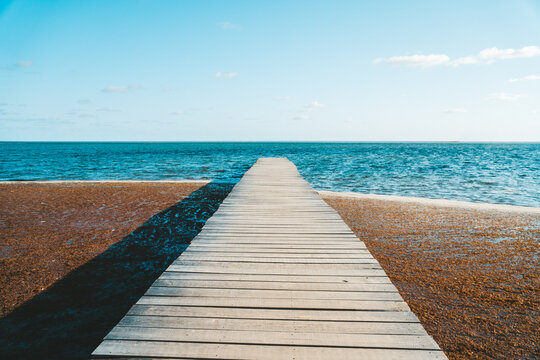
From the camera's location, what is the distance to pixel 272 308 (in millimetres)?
2646

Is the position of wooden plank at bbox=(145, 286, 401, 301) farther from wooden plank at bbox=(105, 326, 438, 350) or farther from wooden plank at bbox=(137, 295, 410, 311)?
wooden plank at bbox=(105, 326, 438, 350)

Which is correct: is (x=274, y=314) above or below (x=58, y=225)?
above

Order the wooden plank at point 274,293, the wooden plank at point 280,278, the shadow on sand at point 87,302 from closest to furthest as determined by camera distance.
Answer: the wooden plank at point 274,293 → the wooden plank at point 280,278 → the shadow on sand at point 87,302

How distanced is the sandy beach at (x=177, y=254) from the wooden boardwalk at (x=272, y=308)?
133 cm

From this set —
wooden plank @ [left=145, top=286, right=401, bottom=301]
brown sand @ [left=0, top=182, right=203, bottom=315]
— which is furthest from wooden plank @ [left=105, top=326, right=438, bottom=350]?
brown sand @ [left=0, top=182, right=203, bottom=315]

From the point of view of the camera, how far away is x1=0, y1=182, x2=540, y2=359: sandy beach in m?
3.61

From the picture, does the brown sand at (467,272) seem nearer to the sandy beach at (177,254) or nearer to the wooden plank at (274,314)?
the sandy beach at (177,254)

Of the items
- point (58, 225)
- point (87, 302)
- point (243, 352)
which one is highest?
point (243, 352)

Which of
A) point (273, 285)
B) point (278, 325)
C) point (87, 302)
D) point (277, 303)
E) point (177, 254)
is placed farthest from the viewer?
point (177, 254)

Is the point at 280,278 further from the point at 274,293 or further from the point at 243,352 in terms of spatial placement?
the point at 243,352

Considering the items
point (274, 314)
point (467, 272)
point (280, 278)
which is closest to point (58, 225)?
point (280, 278)

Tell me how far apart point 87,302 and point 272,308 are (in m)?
3.19

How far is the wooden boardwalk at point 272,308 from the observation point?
6.99ft

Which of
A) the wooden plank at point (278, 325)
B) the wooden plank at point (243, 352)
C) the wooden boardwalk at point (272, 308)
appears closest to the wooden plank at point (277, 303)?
the wooden boardwalk at point (272, 308)
